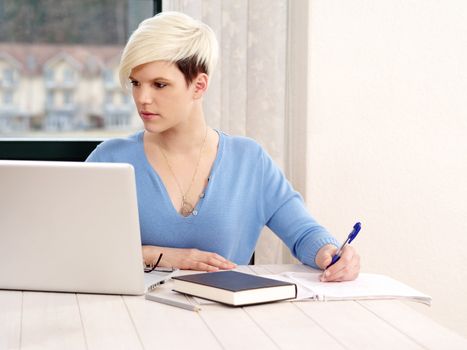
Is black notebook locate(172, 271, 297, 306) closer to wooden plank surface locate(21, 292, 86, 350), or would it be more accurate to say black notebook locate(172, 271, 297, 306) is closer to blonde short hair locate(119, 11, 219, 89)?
wooden plank surface locate(21, 292, 86, 350)

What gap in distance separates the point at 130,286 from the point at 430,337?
1.89ft

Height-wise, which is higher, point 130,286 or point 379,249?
point 130,286

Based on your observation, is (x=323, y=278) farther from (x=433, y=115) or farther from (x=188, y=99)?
(x=433, y=115)

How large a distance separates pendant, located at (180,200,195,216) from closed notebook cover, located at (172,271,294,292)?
428mm

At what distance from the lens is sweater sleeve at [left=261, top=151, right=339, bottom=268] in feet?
7.09

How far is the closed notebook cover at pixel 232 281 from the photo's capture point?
1.68 metres

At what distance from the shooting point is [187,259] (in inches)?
79.2

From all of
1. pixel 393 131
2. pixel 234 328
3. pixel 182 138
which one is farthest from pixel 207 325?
pixel 393 131

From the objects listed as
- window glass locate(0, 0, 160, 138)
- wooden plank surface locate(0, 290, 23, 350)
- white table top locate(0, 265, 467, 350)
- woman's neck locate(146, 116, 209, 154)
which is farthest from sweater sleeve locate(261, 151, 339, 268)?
window glass locate(0, 0, 160, 138)

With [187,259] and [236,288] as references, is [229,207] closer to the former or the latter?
[187,259]

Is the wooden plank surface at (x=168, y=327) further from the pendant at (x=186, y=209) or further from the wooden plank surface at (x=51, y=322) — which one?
the pendant at (x=186, y=209)

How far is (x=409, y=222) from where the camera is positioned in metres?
3.02

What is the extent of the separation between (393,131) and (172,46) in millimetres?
1088

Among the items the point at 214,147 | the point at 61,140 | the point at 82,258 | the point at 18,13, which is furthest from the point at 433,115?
the point at 82,258
